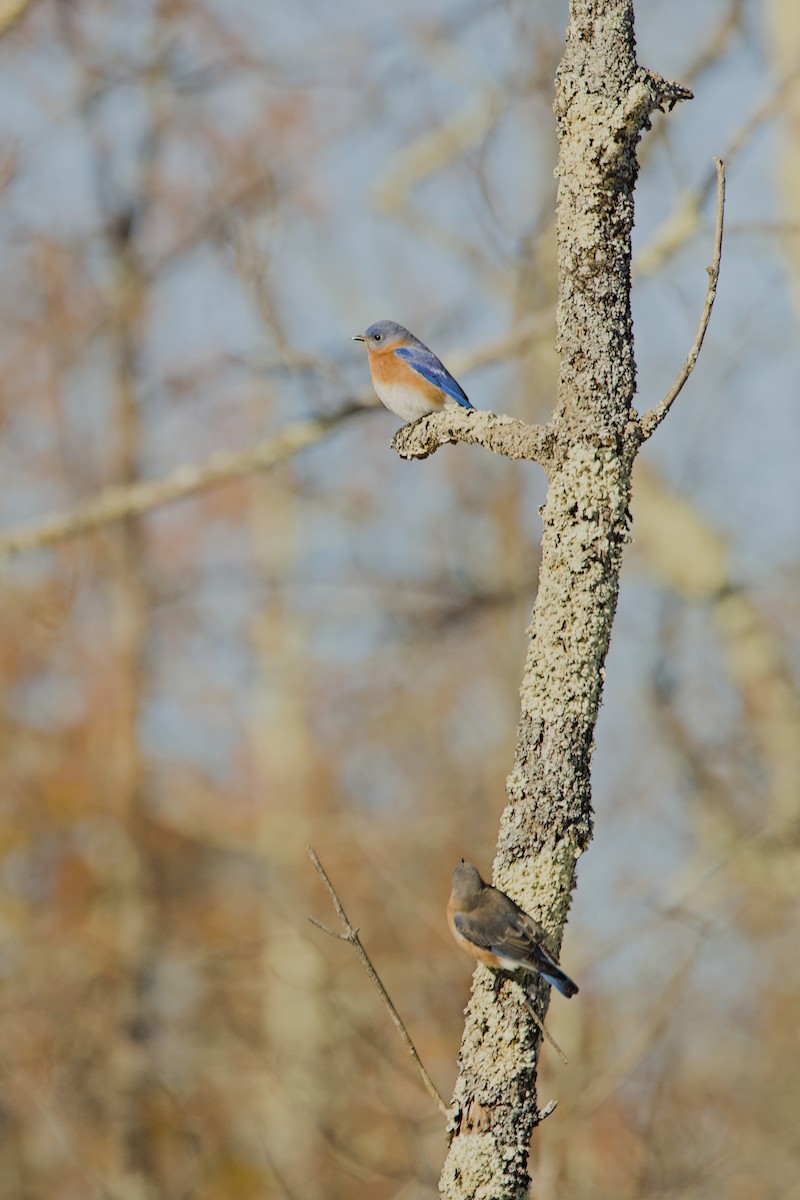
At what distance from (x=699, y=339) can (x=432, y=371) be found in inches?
100

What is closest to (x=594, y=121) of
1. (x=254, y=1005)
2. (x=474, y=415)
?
(x=474, y=415)

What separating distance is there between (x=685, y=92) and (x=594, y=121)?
0.18m

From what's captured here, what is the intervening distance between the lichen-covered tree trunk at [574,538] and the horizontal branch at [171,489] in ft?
14.3

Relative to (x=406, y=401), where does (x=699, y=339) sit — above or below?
below

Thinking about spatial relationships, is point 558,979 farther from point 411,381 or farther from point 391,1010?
point 411,381

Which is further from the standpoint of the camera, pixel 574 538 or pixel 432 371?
pixel 432 371

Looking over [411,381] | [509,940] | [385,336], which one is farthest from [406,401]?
[509,940]

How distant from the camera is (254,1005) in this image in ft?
56.8

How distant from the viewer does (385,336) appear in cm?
472

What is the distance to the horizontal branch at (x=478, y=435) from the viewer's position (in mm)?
2004

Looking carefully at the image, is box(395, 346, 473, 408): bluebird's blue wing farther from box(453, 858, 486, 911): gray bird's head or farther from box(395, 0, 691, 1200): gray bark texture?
box(453, 858, 486, 911): gray bird's head

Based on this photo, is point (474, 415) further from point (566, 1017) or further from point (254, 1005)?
point (254, 1005)

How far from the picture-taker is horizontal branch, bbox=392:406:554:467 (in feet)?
6.57

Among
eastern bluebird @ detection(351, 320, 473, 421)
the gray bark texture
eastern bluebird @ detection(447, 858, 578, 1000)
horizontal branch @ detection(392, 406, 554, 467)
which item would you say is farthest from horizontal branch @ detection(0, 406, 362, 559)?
eastern bluebird @ detection(447, 858, 578, 1000)
